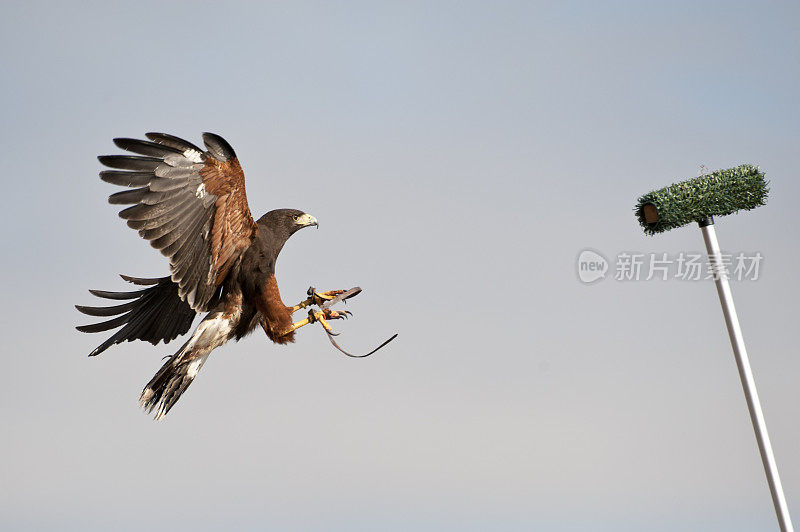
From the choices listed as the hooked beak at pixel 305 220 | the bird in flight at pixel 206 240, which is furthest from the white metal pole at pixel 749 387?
the hooked beak at pixel 305 220

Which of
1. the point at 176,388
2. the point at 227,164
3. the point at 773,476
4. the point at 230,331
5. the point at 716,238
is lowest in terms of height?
the point at 773,476

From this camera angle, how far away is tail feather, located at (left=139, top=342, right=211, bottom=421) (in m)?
4.98

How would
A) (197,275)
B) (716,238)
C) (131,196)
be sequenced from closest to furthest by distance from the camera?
1. (131,196)
2. (197,275)
3. (716,238)

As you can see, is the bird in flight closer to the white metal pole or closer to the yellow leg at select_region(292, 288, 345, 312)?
the yellow leg at select_region(292, 288, 345, 312)

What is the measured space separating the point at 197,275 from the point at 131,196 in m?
0.61

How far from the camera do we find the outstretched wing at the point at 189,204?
4559mm

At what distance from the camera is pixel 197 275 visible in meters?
4.86

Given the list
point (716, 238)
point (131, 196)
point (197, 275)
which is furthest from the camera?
point (716, 238)

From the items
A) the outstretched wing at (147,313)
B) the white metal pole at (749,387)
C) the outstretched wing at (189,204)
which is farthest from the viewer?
the outstretched wing at (147,313)

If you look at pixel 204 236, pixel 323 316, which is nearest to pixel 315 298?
pixel 323 316

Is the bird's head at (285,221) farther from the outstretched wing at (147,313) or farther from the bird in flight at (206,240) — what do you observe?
the outstretched wing at (147,313)

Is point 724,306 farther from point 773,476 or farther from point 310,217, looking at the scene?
point 310,217

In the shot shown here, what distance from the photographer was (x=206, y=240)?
190 inches

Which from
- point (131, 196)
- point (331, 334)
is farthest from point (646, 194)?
point (131, 196)
